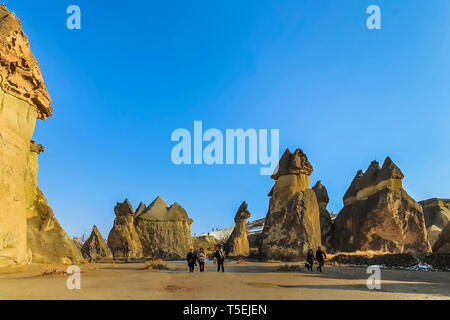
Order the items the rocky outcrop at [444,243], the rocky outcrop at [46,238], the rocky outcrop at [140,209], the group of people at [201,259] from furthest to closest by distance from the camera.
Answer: the rocky outcrop at [140,209] < the rocky outcrop at [444,243] < the rocky outcrop at [46,238] < the group of people at [201,259]

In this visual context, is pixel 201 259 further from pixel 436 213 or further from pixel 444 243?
pixel 436 213

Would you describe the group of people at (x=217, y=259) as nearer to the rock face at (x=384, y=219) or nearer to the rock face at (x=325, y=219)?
the rock face at (x=384, y=219)

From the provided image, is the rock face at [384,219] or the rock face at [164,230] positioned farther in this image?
the rock face at [164,230]

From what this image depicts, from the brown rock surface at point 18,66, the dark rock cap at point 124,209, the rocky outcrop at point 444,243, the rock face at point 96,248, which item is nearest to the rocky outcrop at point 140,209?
the dark rock cap at point 124,209

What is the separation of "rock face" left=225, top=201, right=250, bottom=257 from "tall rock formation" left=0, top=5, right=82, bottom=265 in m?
20.7

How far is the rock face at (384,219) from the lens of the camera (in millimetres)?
25250

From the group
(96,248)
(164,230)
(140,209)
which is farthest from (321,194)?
(96,248)

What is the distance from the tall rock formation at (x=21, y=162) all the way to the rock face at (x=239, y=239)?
2073cm

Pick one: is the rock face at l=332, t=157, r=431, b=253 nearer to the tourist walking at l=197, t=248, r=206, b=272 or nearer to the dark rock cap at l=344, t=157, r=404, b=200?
the dark rock cap at l=344, t=157, r=404, b=200

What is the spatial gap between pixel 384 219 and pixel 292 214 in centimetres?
867

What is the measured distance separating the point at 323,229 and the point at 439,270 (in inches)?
737

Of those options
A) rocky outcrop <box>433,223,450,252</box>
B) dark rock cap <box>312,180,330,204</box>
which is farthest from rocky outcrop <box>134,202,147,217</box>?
rocky outcrop <box>433,223,450,252</box>

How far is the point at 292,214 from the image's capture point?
880 inches

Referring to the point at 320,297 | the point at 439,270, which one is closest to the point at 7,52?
the point at 320,297
